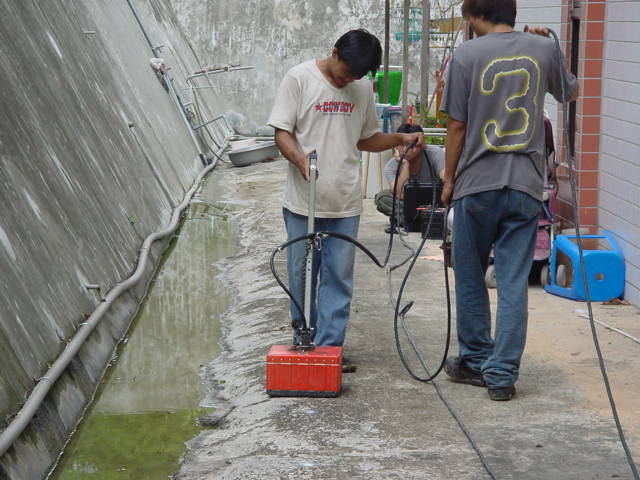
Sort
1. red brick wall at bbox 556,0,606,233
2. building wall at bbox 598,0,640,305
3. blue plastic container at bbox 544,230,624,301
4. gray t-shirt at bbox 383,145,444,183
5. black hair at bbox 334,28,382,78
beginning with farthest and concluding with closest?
gray t-shirt at bbox 383,145,444,183 < red brick wall at bbox 556,0,606,233 < blue plastic container at bbox 544,230,624,301 < building wall at bbox 598,0,640,305 < black hair at bbox 334,28,382,78

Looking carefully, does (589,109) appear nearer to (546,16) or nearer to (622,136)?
(622,136)

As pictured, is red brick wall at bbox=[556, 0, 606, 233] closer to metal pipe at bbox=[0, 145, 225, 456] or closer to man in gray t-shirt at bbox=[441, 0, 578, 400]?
man in gray t-shirt at bbox=[441, 0, 578, 400]

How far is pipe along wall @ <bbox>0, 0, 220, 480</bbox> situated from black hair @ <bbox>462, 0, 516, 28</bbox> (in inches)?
103

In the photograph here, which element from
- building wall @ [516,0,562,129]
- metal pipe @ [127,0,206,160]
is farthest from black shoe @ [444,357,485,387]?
metal pipe @ [127,0,206,160]

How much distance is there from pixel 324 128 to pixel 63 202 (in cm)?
231

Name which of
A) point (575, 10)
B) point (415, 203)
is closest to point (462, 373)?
point (575, 10)

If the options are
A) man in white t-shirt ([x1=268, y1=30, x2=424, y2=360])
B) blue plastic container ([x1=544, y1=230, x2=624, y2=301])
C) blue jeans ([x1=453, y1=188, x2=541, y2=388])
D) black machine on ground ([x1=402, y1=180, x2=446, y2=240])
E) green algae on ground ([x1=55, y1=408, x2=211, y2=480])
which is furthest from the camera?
black machine on ground ([x1=402, y1=180, x2=446, y2=240])

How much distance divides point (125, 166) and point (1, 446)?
611 centimetres

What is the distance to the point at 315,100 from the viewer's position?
5496 mm

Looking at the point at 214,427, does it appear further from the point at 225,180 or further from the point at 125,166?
the point at 225,180

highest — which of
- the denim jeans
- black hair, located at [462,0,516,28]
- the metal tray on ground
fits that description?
black hair, located at [462,0,516,28]

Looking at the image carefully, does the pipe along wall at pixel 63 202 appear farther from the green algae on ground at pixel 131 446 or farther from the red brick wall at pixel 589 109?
the red brick wall at pixel 589 109

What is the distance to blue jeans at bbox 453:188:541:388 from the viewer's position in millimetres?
5156

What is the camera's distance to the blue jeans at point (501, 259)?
16.9ft
